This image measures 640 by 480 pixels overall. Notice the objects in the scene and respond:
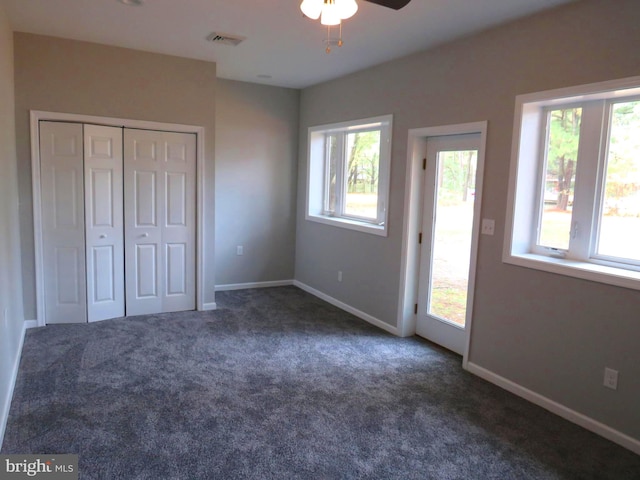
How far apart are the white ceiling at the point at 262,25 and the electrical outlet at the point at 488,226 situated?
145 cm

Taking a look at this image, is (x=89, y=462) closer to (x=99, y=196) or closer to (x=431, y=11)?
(x=99, y=196)

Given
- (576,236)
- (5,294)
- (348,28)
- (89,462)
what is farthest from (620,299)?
(5,294)

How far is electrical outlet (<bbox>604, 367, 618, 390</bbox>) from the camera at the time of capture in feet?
9.05

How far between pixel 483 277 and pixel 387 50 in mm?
2191

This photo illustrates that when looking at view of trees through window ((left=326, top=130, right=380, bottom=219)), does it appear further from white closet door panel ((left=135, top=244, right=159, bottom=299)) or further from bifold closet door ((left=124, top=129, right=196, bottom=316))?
white closet door panel ((left=135, top=244, right=159, bottom=299))

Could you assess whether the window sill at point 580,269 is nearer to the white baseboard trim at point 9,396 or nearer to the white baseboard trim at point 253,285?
the white baseboard trim at point 9,396

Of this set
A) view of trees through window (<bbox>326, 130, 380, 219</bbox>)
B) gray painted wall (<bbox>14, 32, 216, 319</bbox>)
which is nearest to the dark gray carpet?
gray painted wall (<bbox>14, 32, 216, 319</bbox>)

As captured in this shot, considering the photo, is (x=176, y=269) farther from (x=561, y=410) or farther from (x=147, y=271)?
(x=561, y=410)

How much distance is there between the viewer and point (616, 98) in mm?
2885

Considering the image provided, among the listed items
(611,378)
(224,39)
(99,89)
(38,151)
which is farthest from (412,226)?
(38,151)

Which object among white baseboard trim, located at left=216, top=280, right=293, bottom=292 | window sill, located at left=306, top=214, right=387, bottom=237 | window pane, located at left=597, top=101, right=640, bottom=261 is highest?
window pane, located at left=597, top=101, right=640, bottom=261

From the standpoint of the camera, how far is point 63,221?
4398 millimetres

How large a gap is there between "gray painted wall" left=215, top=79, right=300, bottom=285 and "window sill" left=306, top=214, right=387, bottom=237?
58 cm

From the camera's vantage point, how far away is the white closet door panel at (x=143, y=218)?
462 centimetres
